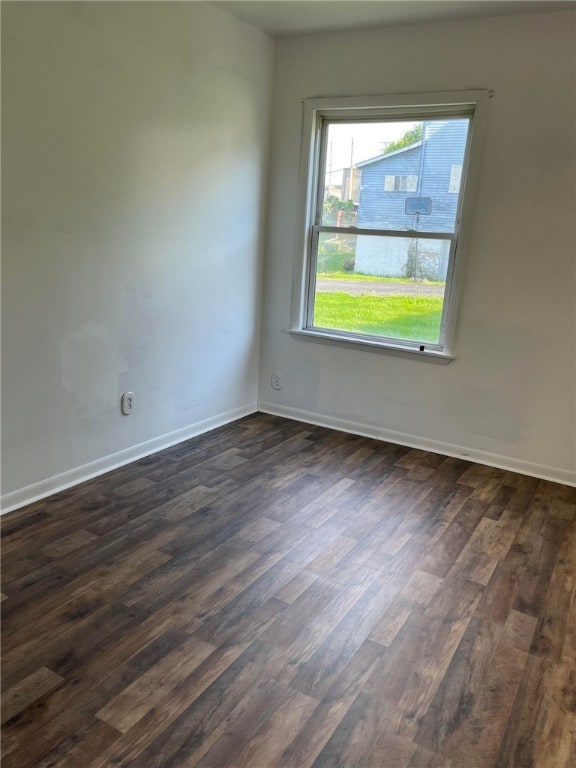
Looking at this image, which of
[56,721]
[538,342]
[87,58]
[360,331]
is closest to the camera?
[56,721]

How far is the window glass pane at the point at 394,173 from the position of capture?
12.0 ft

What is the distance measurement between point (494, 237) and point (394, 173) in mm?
796

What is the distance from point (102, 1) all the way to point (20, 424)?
6.64 ft

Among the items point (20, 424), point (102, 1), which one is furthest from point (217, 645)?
point (102, 1)

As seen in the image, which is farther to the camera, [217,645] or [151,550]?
[151,550]

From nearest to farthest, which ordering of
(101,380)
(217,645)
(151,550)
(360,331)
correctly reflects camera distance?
(217,645)
(151,550)
(101,380)
(360,331)

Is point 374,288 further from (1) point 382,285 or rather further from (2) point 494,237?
(2) point 494,237

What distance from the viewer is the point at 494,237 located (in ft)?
11.5

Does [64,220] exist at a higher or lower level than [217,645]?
higher

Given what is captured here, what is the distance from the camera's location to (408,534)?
9.29ft

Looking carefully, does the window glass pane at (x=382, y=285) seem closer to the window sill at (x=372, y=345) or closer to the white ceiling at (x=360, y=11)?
the window sill at (x=372, y=345)

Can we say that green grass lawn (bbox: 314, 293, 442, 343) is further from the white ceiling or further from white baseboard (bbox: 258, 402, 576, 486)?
the white ceiling

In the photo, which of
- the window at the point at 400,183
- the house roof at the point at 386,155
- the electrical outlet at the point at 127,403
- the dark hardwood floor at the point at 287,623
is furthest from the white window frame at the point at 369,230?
the electrical outlet at the point at 127,403

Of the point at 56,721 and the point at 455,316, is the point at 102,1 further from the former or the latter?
the point at 56,721
